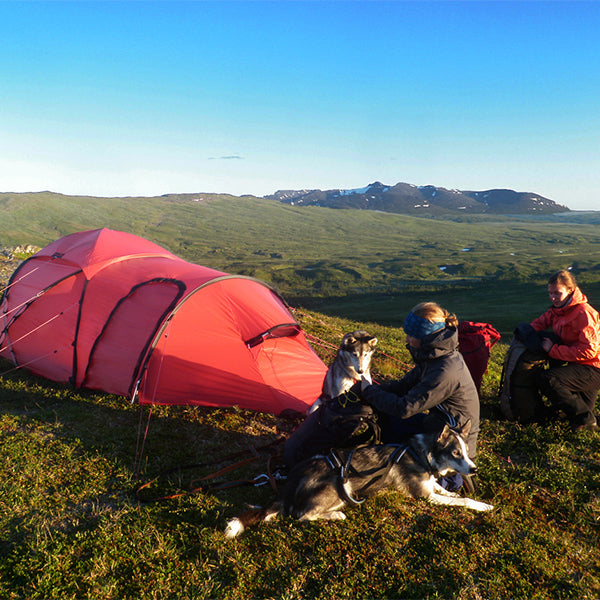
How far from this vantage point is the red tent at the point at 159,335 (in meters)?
8.63

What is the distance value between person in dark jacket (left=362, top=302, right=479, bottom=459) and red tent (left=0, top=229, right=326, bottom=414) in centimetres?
322

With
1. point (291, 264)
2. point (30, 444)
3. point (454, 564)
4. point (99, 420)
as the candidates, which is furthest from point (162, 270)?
point (291, 264)

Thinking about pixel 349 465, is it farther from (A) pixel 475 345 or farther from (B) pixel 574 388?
(B) pixel 574 388

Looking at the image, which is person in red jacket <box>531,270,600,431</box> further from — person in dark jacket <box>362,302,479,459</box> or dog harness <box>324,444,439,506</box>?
dog harness <box>324,444,439,506</box>

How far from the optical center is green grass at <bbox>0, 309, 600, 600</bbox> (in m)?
4.25

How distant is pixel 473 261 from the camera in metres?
137

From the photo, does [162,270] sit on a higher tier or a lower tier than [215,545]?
higher

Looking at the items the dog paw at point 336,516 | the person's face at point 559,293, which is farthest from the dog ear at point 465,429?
the person's face at point 559,293

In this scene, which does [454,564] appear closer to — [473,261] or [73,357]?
[73,357]

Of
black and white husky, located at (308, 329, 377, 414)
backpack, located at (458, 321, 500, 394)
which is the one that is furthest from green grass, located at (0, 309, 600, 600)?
black and white husky, located at (308, 329, 377, 414)

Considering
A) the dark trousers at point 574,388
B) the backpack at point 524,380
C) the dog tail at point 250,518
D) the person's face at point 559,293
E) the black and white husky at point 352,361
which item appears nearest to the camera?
the dog tail at point 250,518

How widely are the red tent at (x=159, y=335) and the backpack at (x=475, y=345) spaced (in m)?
3.16

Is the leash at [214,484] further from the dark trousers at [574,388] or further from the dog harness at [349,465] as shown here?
the dark trousers at [574,388]

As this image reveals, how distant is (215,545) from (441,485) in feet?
10.9
